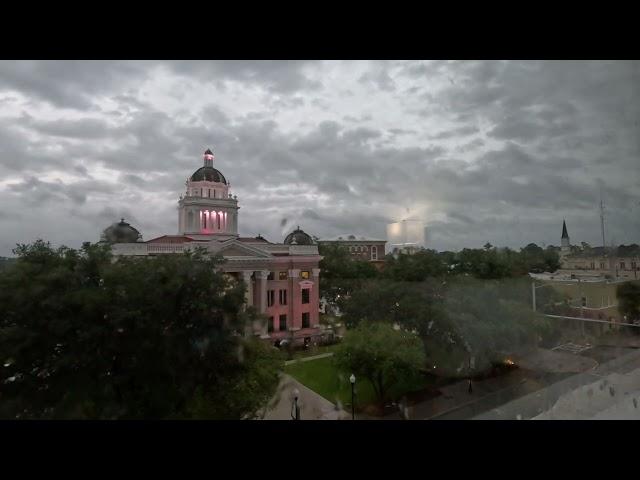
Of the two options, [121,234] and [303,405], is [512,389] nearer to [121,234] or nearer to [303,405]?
[303,405]

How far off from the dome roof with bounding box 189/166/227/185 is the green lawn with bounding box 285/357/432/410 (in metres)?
4.26

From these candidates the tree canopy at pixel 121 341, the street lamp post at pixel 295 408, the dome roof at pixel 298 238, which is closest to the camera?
the tree canopy at pixel 121 341

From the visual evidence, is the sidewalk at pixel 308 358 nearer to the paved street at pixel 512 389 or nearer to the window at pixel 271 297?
the paved street at pixel 512 389

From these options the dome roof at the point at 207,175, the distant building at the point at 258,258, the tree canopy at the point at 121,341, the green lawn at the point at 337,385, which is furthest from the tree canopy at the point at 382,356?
the dome roof at the point at 207,175

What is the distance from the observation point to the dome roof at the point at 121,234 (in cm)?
403

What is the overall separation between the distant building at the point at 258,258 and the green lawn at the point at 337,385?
1.35 meters

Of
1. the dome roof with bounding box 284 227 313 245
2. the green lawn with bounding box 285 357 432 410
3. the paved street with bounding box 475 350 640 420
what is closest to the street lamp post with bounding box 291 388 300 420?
the green lawn with bounding box 285 357 432 410

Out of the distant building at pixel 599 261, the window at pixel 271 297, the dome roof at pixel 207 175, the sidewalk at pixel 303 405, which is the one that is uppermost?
the dome roof at pixel 207 175

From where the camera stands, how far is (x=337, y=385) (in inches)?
201

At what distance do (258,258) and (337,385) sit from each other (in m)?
3.70
